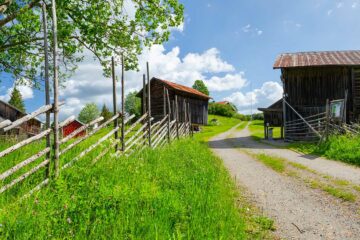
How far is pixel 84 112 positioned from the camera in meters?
101

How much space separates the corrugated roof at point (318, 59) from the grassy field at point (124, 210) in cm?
1847

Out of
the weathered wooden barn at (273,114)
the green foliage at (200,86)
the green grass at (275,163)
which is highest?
the green foliage at (200,86)

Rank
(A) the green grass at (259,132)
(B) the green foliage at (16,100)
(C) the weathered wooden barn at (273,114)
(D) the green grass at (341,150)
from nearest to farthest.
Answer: (D) the green grass at (341,150), (C) the weathered wooden barn at (273,114), (A) the green grass at (259,132), (B) the green foliage at (16,100)

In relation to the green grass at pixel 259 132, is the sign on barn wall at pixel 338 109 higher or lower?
higher

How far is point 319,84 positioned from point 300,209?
61.8 feet

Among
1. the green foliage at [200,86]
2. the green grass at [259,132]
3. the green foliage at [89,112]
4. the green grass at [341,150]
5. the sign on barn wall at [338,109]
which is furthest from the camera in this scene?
the green foliage at [89,112]

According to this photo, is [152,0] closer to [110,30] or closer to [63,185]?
[110,30]

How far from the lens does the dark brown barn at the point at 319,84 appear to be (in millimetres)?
21766

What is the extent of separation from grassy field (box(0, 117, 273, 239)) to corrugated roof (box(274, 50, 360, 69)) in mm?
18473

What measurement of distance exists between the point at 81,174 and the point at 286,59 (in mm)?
22002

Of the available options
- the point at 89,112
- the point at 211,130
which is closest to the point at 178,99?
the point at 211,130

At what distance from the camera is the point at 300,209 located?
5570 mm

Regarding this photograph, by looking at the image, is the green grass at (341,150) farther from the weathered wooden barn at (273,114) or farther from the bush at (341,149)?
the weathered wooden barn at (273,114)

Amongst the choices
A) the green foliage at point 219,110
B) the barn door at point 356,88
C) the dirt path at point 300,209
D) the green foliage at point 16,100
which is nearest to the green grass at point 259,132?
the barn door at point 356,88
